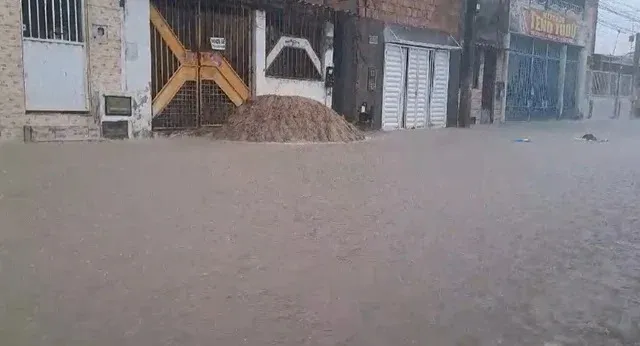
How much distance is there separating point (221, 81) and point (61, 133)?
363 cm

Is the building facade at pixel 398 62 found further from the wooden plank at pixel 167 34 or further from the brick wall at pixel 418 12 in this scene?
the wooden plank at pixel 167 34

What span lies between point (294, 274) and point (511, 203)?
3.25m

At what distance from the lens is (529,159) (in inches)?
405

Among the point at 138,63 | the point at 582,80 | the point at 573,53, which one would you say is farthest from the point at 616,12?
the point at 138,63

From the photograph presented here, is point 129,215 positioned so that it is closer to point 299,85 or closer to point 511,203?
point 511,203

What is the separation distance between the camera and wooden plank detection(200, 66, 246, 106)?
12.5 m

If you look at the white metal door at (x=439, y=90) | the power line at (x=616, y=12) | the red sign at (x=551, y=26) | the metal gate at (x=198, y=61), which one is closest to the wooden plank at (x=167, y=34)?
the metal gate at (x=198, y=61)

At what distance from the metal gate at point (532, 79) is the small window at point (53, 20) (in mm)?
17741

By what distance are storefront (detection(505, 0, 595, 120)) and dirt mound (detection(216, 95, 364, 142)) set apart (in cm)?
1331

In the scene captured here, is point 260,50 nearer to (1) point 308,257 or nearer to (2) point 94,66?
(2) point 94,66

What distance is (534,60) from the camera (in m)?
25.3

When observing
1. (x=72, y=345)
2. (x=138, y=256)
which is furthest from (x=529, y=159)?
(x=72, y=345)

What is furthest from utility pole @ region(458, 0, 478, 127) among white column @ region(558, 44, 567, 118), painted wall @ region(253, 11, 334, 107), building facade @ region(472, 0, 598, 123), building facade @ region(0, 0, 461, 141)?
white column @ region(558, 44, 567, 118)

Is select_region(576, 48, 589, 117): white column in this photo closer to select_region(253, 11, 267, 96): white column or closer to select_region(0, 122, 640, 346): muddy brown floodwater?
select_region(253, 11, 267, 96): white column
